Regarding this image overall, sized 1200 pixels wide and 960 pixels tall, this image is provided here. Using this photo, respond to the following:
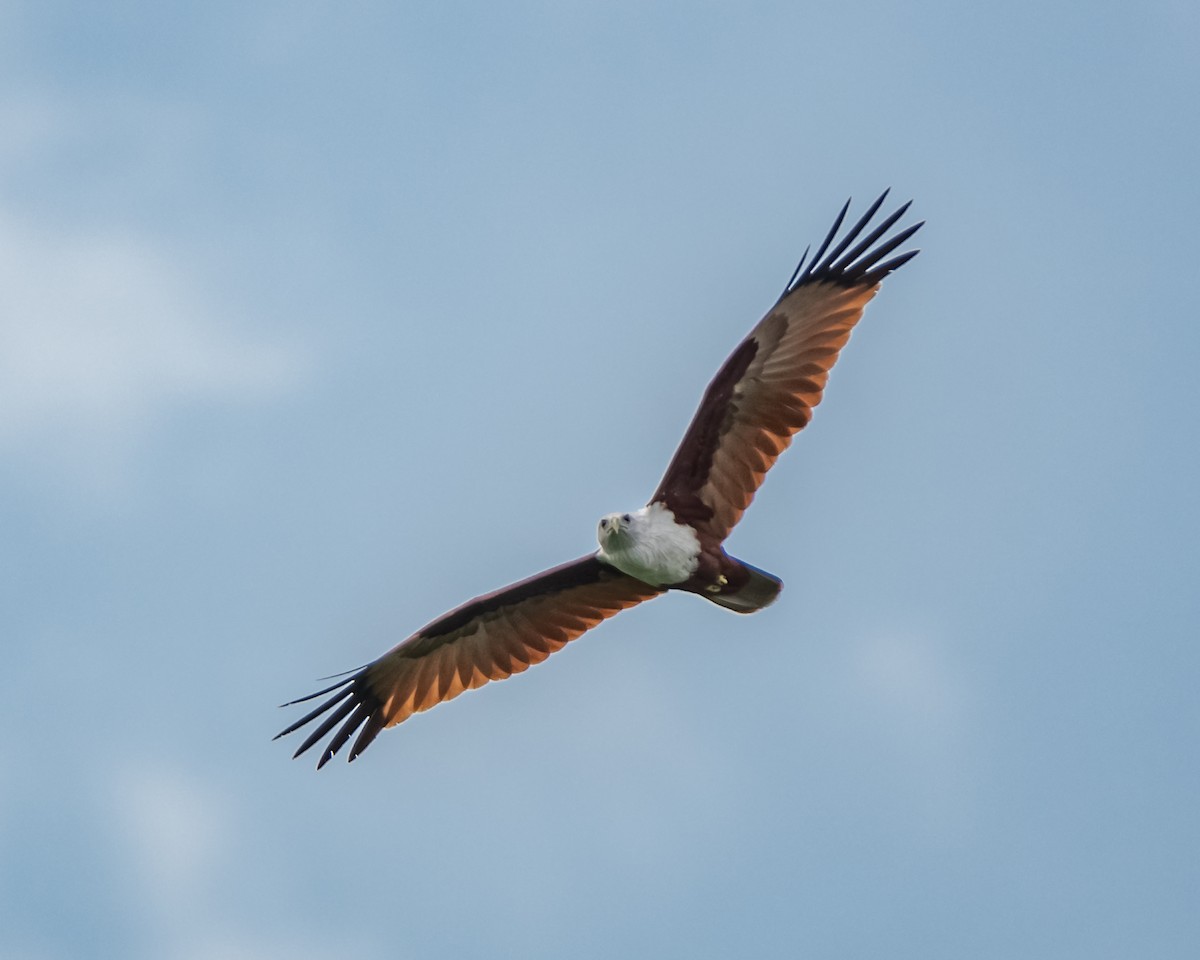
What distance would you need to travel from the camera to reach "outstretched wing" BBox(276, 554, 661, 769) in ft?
47.8

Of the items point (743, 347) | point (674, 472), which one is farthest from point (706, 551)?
point (743, 347)

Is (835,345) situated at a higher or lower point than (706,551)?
higher

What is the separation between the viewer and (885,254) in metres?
14.5

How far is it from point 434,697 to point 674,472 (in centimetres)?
293

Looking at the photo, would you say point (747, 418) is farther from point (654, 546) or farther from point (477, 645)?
point (477, 645)

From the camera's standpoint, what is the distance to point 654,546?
544 inches

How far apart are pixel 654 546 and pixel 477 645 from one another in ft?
6.81

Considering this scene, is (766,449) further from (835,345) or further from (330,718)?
(330,718)

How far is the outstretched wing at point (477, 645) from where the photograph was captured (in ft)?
47.8

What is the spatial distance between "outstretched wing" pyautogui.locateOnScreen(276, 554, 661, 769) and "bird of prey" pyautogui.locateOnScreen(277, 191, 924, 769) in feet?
0.05

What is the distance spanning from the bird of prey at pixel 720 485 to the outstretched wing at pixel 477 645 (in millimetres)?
14

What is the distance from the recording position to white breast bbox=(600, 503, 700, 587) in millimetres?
13820

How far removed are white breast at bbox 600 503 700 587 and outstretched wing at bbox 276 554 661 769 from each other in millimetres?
425

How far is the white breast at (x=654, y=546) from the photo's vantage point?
13820 millimetres
